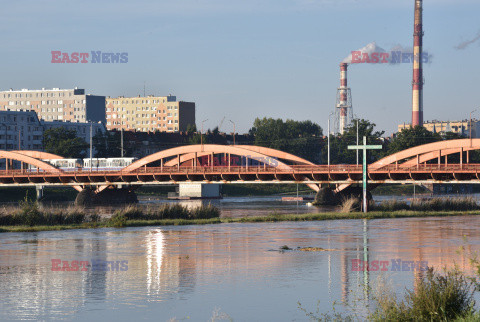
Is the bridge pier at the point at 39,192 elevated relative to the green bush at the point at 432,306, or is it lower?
elevated

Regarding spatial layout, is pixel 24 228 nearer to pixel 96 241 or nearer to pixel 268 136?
pixel 96 241

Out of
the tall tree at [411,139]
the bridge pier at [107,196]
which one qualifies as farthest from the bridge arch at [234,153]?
the tall tree at [411,139]

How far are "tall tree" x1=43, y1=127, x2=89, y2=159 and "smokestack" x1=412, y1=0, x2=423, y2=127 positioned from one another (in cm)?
6784

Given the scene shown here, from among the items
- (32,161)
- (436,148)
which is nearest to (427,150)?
(436,148)

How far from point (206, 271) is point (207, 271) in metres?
0.04

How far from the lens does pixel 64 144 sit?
154 m

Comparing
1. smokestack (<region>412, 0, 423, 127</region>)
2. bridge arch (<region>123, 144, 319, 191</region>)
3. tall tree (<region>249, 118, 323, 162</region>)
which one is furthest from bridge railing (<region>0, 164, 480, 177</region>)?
tall tree (<region>249, 118, 323, 162</region>)

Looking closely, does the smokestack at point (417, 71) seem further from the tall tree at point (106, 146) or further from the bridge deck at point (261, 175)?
the bridge deck at point (261, 175)

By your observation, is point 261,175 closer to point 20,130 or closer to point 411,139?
point 411,139

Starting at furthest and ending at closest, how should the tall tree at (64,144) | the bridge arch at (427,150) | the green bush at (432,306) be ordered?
the tall tree at (64,144) < the bridge arch at (427,150) < the green bush at (432,306)

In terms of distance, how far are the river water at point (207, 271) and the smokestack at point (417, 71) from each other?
406 feet

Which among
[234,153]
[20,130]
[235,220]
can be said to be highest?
[20,130]

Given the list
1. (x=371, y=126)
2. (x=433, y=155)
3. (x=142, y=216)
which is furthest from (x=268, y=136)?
(x=142, y=216)

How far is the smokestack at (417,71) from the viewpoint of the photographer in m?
167
